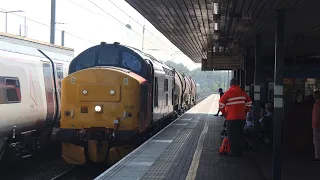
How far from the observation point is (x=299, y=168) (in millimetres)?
8773

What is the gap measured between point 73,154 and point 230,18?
5.90 metres

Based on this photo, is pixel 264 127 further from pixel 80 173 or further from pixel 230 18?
pixel 80 173

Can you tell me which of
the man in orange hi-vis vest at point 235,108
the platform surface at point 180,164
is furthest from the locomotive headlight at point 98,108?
the man in orange hi-vis vest at point 235,108

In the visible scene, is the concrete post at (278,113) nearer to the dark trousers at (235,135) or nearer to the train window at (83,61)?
the dark trousers at (235,135)

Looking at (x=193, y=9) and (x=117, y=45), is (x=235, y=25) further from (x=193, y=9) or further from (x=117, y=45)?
(x=117, y=45)

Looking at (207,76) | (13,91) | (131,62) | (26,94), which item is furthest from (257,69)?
(207,76)

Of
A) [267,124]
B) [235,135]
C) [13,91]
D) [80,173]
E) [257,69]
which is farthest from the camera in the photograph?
[257,69]

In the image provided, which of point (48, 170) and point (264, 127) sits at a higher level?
point (264, 127)

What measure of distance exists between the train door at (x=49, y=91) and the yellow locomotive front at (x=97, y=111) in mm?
1798

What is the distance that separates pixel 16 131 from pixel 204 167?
472 cm

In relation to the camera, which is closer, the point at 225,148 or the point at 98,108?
the point at 225,148

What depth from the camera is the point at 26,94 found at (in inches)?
A: 425

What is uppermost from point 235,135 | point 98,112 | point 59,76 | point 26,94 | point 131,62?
point 131,62

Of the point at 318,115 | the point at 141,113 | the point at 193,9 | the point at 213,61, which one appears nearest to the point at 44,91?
the point at 141,113
